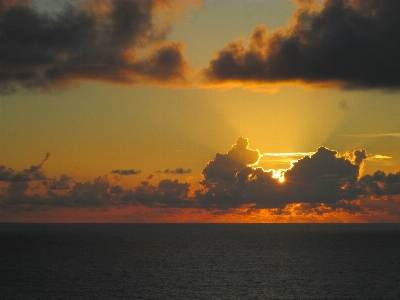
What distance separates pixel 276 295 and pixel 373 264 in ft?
245

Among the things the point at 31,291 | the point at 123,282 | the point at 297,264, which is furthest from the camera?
the point at 297,264

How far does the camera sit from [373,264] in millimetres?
169500

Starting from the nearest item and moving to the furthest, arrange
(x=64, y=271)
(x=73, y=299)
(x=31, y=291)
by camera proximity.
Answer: (x=73, y=299)
(x=31, y=291)
(x=64, y=271)

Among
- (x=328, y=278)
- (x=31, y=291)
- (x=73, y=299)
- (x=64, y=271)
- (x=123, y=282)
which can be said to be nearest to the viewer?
(x=73, y=299)

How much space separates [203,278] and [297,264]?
46.8m

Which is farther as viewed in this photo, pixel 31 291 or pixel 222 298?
pixel 31 291

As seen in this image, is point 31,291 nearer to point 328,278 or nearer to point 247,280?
point 247,280

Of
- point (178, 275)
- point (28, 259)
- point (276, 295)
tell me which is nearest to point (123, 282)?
point (178, 275)

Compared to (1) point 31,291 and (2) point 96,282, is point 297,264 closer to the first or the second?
(2) point 96,282

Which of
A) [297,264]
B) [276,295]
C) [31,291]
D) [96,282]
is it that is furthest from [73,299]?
[297,264]

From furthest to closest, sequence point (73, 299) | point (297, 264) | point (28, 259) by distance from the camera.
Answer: point (28, 259) → point (297, 264) → point (73, 299)

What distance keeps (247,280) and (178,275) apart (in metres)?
17.3

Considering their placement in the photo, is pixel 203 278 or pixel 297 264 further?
pixel 297 264

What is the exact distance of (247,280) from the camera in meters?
125
